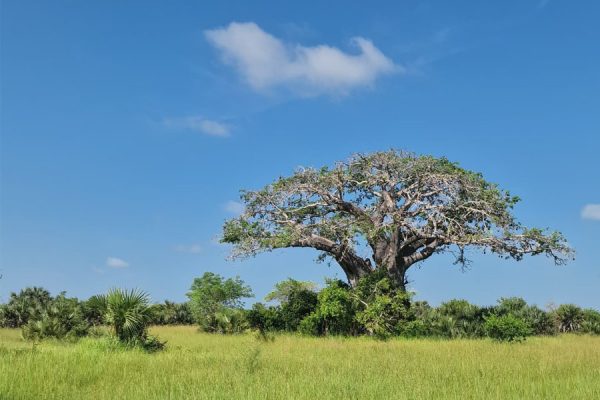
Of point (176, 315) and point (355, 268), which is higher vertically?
point (355, 268)

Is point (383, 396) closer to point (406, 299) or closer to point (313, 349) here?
point (313, 349)

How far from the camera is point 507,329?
89.1ft

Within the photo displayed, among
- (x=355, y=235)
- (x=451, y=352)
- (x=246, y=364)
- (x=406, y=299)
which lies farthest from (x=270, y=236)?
(x=246, y=364)

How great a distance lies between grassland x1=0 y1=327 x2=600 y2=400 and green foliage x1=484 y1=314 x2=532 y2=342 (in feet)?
22.5

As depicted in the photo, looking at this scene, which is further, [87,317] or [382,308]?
[87,317]

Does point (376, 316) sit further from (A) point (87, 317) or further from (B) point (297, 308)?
(A) point (87, 317)

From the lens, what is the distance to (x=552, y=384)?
12594 mm

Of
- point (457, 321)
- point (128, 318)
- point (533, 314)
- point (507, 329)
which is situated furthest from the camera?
point (533, 314)

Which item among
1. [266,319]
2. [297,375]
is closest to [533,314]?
[266,319]

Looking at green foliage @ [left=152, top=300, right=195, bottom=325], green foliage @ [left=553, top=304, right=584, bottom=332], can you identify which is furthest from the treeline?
green foliage @ [left=152, top=300, right=195, bottom=325]

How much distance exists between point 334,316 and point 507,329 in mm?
8072

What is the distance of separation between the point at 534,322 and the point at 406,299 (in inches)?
443

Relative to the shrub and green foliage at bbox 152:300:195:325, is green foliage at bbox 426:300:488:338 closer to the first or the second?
the shrub

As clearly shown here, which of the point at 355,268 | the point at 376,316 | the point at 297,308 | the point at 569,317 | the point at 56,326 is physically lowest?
the point at 56,326
